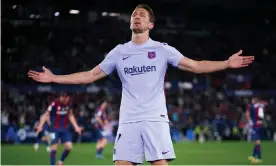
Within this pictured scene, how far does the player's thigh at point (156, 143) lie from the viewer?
18.5ft

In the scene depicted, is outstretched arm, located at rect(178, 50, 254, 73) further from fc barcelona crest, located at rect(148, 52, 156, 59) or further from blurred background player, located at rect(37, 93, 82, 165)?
blurred background player, located at rect(37, 93, 82, 165)

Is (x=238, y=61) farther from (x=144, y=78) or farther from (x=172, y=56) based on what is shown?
(x=144, y=78)

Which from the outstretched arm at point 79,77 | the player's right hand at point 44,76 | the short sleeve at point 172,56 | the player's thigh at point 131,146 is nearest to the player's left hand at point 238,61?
the short sleeve at point 172,56

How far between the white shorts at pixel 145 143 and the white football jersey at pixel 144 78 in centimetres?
8

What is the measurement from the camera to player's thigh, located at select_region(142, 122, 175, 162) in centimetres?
563

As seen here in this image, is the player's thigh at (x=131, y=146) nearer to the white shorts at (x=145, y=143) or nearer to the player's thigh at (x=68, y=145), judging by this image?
the white shorts at (x=145, y=143)

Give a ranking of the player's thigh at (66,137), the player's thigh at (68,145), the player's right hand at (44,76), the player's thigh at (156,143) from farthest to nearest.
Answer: the player's thigh at (66,137) → the player's thigh at (68,145) → the player's right hand at (44,76) → the player's thigh at (156,143)

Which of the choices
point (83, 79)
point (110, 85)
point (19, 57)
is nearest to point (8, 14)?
point (19, 57)

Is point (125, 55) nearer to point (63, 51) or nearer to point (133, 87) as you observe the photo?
point (133, 87)

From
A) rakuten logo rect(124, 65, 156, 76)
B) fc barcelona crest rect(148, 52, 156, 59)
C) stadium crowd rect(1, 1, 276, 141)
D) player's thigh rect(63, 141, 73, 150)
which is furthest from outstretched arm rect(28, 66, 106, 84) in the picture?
stadium crowd rect(1, 1, 276, 141)

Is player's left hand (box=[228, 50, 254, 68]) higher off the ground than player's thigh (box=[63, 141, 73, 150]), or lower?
higher

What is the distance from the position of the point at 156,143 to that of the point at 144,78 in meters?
0.66

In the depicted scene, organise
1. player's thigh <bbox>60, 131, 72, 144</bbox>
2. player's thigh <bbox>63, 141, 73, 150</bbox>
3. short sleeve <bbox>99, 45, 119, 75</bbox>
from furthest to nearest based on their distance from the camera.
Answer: player's thigh <bbox>60, 131, 72, 144</bbox>, player's thigh <bbox>63, 141, 73, 150</bbox>, short sleeve <bbox>99, 45, 119, 75</bbox>

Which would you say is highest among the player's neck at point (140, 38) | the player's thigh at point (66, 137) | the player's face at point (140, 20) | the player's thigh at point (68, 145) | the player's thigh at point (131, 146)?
the player's face at point (140, 20)
